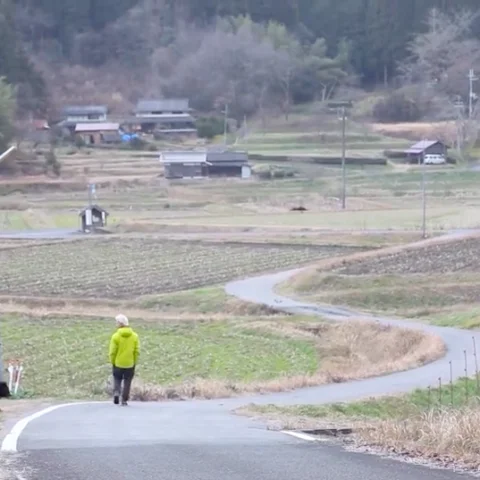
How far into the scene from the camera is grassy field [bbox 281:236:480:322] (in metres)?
30.5

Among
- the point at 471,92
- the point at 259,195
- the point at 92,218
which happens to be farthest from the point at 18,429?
the point at 471,92

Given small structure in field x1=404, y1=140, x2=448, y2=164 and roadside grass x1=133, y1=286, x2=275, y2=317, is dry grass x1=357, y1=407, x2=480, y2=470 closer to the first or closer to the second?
roadside grass x1=133, y1=286, x2=275, y2=317

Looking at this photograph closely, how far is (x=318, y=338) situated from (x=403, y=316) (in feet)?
14.2

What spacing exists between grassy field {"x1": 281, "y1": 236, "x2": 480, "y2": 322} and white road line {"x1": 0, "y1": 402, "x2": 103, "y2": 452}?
555 inches

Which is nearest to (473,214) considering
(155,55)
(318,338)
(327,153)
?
(327,153)

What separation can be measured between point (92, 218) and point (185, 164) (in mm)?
22110

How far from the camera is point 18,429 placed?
10.4 m

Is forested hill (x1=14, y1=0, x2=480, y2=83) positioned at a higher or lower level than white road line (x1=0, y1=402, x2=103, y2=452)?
higher

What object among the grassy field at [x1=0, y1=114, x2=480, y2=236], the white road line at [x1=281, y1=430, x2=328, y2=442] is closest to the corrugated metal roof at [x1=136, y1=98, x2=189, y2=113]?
the grassy field at [x1=0, y1=114, x2=480, y2=236]

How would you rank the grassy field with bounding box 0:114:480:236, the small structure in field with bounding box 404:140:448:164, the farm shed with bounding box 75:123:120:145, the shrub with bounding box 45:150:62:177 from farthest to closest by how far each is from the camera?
the farm shed with bounding box 75:123:120:145, the small structure in field with bounding box 404:140:448:164, the shrub with bounding box 45:150:62:177, the grassy field with bounding box 0:114:480:236

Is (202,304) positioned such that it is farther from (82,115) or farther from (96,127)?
(82,115)

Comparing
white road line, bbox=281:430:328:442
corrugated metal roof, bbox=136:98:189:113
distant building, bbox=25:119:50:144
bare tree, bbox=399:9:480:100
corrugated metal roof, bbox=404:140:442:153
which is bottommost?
corrugated metal roof, bbox=404:140:442:153

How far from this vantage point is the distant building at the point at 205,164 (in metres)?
74.0

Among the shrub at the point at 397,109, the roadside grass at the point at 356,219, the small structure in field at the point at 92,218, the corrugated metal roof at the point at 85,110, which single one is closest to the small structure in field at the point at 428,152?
the shrub at the point at 397,109
